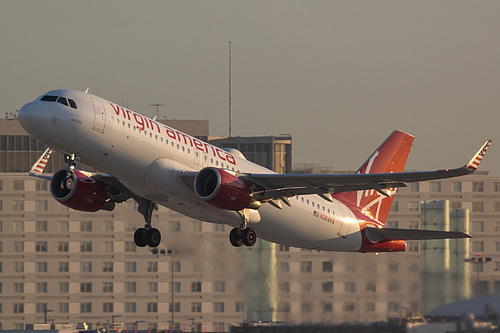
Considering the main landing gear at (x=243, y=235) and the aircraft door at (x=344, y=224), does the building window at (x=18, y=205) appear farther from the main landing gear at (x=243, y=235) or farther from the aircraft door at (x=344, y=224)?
the main landing gear at (x=243, y=235)

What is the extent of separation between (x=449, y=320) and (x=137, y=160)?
27.5m

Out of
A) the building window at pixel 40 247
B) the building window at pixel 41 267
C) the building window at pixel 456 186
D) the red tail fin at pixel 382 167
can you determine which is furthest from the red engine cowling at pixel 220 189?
the building window at pixel 456 186

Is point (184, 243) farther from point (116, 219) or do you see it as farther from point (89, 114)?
point (116, 219)

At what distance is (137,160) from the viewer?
155 feet

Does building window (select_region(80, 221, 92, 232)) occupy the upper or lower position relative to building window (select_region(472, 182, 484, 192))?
lower

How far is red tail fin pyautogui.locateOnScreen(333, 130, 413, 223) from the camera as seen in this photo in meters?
62.3

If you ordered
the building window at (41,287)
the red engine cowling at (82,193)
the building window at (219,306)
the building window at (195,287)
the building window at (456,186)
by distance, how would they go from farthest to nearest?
1. the building window at (456,186)
2. the building window at (41,287)
3. the building window at (195,287)
4. the building window at (219,306)
5. the red engine cowling at (82,193)

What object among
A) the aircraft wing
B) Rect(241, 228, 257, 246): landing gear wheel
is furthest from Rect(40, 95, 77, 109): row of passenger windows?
Rect(241, 228, 257, 246): landing gear wheel

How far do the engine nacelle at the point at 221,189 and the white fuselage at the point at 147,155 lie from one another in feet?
2.39

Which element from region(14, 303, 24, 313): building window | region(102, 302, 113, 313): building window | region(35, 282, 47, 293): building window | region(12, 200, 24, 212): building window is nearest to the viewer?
region(14, 303, 24, 313): building window

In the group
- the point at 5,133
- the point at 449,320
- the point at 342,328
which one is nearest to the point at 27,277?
the point at 5,133

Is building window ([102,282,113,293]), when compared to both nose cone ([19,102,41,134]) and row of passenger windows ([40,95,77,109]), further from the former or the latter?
nose cone ([19,102,41,134])

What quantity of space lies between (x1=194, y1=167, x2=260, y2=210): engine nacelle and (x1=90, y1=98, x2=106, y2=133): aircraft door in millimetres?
5440

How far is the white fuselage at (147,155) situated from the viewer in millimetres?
45406
